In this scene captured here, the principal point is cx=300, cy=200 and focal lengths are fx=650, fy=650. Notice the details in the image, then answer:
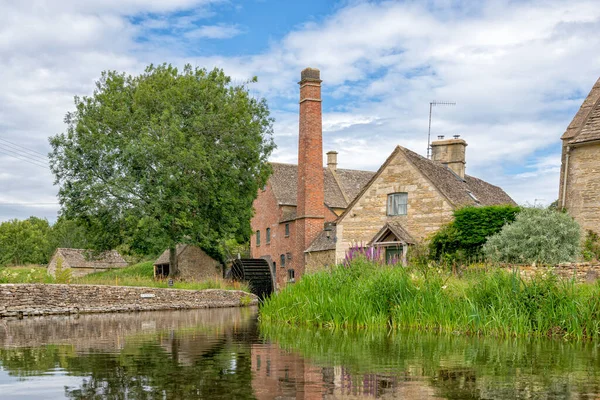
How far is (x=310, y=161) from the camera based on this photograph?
39406mm

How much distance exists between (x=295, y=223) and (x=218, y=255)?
24.9 ft

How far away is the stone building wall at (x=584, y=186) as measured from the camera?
958 inches

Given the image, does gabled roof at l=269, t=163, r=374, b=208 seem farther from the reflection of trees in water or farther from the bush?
the reflection of trees in water

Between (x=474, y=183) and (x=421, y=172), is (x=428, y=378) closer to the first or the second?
(x=421, y=172)

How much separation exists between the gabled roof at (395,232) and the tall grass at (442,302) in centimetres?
1268

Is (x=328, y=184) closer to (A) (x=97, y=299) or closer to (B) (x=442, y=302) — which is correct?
(A) (x=97, y=299)

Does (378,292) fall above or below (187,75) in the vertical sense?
below

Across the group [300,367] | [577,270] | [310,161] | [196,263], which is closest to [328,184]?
[310,161]

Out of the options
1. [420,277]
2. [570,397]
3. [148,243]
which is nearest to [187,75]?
[148,243]

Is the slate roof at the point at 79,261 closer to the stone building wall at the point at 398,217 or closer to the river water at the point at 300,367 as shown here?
the stone building wall at the point at 398,217

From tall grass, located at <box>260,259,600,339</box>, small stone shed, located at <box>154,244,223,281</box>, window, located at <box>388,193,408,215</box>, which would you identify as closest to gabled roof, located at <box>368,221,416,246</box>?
window, located at <box>388,193,408,215</box>

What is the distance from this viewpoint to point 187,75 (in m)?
41.3

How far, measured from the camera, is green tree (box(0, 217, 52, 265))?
87.1m

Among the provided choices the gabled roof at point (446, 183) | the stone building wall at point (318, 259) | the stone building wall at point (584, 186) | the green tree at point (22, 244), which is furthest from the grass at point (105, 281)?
the green tree at point (22, 244)
